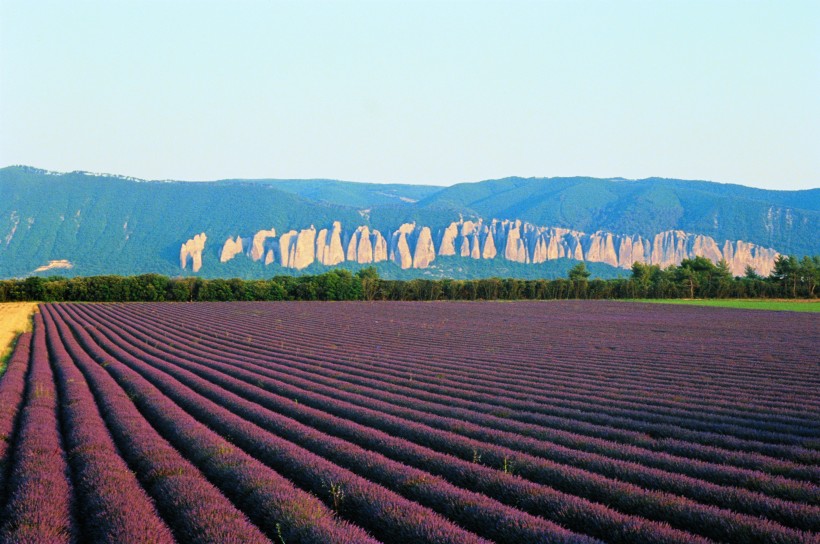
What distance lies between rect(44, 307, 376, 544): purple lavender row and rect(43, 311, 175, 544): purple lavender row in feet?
2.74

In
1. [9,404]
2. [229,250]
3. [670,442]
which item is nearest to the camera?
[670,442]

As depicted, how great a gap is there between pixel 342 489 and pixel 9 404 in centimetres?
872

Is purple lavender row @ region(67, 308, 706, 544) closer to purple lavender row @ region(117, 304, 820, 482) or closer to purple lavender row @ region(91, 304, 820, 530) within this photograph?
purple lavender row @ region(91, 304, 820, 530)

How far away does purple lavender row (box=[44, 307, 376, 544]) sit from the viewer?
17.2ft

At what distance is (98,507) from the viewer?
594 cm

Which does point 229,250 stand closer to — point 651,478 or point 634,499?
point 651,478

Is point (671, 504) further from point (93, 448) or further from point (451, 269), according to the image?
point (451, 269)

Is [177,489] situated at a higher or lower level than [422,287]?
lower

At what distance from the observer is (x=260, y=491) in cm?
639

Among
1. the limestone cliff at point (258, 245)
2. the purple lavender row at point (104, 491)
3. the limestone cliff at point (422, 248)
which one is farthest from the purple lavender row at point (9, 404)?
the limestone cliff at point (258, 245)

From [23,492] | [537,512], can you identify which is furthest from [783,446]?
[23,492]

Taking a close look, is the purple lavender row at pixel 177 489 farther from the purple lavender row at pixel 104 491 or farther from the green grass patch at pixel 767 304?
the green grass patch at pixel 767 304

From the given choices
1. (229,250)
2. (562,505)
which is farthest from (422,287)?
(229,250)

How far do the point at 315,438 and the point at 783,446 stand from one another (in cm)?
A: 627
